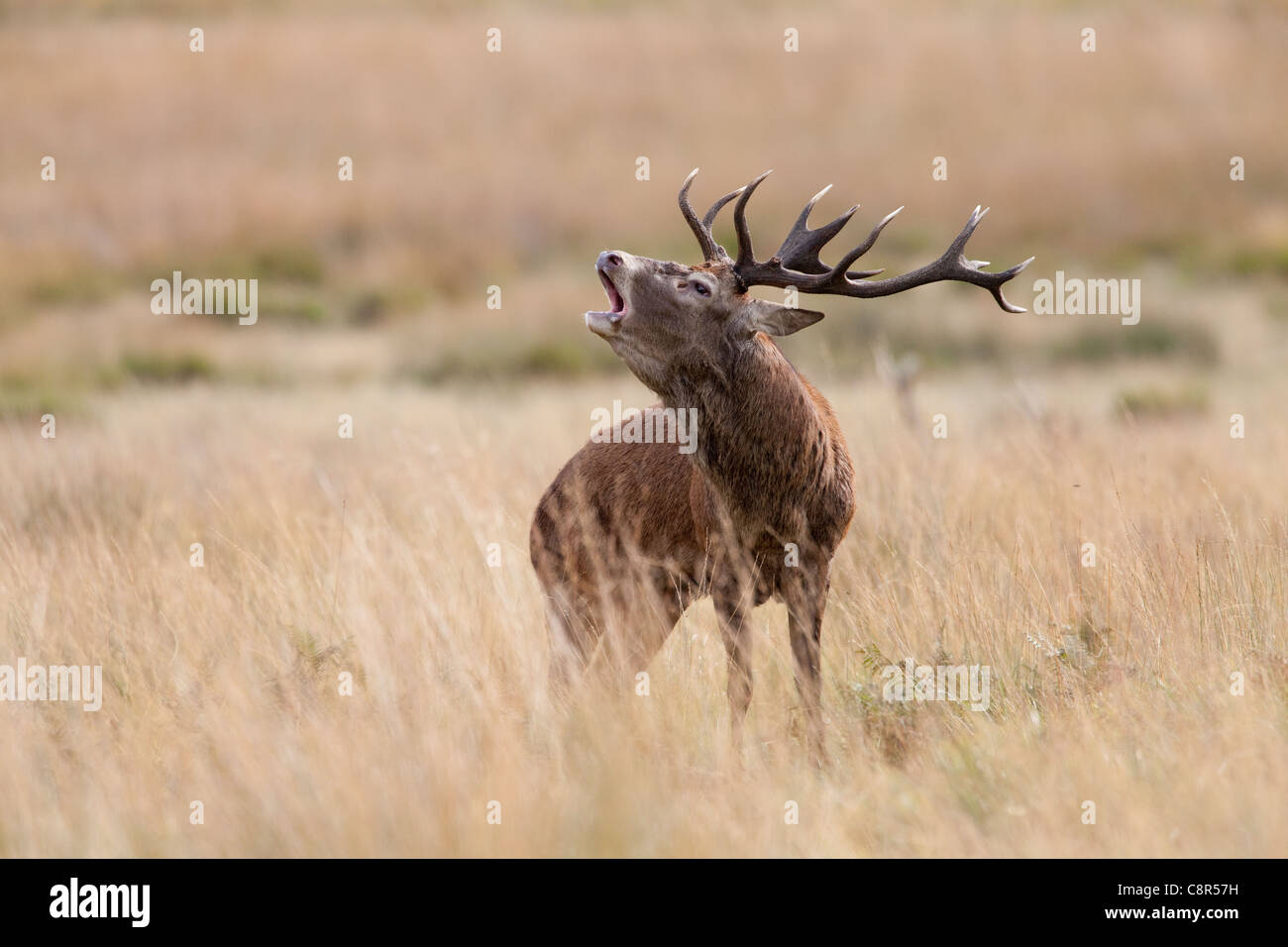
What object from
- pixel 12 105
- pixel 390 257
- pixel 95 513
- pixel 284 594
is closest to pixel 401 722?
pixel 284 594

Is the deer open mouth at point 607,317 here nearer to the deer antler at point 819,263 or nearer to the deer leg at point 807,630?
the deer antler at point 819,263

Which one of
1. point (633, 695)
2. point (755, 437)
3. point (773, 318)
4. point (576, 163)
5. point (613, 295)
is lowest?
point (633, 695)

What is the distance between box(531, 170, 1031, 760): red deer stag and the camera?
189 inches

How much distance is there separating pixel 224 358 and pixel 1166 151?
18.2 meters

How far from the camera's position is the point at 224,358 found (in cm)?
1686

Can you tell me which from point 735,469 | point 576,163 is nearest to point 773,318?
point 735,469

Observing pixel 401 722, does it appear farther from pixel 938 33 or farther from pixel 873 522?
pixel 938 33

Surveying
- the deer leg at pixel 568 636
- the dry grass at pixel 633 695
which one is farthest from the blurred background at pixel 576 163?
the deer leg at pixel 568 636

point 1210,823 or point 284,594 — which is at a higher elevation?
point 284,594

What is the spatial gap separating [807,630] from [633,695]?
64 centimetres

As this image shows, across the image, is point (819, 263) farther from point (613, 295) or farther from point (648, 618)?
point (648, 618)

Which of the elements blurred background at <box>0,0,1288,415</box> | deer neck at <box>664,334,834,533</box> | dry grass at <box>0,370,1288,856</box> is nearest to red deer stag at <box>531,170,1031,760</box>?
deer neck at <box>664,334,834,533</box>

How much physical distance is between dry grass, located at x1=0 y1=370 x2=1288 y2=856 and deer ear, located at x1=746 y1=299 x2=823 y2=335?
1144mm

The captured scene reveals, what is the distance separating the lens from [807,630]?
15.4 feet
